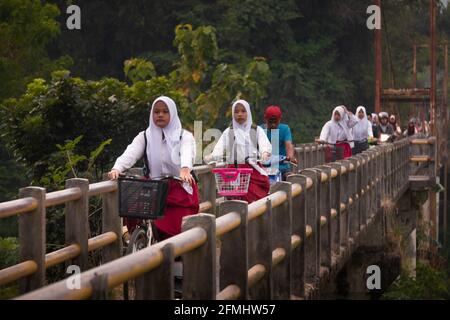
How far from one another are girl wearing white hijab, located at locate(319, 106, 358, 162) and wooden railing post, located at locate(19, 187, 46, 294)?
1202 cm

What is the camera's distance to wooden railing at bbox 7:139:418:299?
14.8 ft

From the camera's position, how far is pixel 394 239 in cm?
1605

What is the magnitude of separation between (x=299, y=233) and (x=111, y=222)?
5.02ft

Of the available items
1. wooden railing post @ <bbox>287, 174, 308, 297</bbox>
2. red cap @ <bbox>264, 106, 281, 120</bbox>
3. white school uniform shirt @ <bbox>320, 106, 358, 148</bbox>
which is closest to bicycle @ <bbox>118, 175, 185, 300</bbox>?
wooden railing post @ <bbox>287, 174, 308, 297</bbox>

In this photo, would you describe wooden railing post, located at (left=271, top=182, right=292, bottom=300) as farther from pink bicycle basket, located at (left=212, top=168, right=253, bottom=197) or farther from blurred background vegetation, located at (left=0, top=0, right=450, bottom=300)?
blurred background vegetation, located at (left=0, top=0, right=450, bottom=300)

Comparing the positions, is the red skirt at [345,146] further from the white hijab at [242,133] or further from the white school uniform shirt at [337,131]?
the white hijab at [242,133]

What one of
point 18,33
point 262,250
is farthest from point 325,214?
point 18,33

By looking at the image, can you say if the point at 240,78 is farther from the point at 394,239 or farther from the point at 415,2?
the point at 415,2

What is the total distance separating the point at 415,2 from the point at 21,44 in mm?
25795

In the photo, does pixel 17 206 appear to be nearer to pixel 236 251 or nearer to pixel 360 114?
pixel 236 251

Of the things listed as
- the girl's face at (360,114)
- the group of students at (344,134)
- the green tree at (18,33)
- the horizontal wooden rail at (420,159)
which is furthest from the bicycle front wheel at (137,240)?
the horizontal wooden rail at (420,159)
